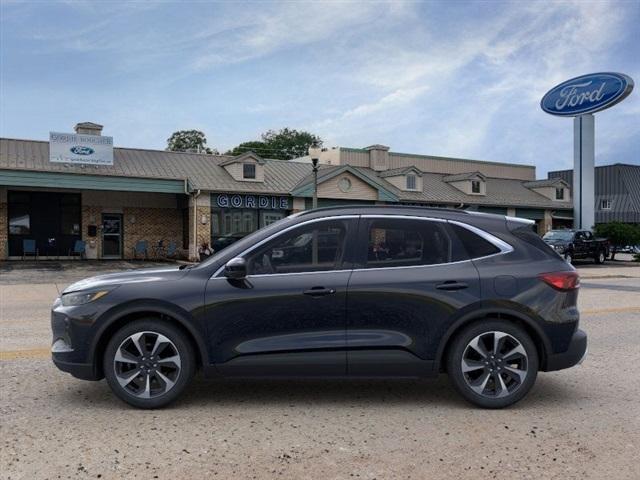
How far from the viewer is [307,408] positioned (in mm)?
4992

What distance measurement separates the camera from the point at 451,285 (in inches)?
194

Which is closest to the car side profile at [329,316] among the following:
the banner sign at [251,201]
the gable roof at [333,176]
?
the banner sign at [251,201]

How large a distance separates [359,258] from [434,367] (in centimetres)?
108

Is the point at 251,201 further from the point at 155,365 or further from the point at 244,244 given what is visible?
the point at 155,365

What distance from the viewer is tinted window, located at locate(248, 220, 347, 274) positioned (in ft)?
16.2

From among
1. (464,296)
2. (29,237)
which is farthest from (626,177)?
(464,296)

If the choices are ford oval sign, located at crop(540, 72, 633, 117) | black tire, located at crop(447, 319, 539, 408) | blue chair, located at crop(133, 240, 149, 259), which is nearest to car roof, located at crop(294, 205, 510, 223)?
black tire, located at crop(447, 319, 539, 408)

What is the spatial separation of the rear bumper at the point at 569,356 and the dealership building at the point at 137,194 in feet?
76.2

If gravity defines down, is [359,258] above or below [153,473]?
above

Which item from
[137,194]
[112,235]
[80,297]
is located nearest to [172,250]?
[112,235]

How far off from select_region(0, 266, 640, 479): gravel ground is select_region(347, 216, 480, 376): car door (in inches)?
17.8

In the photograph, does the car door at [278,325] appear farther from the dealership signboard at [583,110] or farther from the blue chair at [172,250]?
the dealership signboard at [583,110]

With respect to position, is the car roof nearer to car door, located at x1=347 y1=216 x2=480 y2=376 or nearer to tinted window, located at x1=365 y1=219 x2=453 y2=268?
tinted window, located at x1=365 y1=219 x2=453 y2=268

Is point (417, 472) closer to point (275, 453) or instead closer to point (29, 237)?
point (275, 453)
